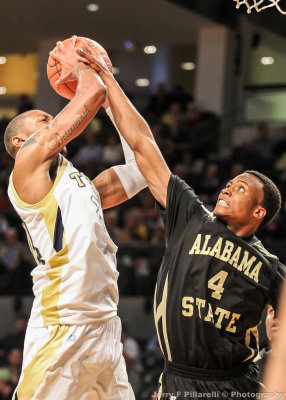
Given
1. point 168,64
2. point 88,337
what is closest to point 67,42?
point 88,337

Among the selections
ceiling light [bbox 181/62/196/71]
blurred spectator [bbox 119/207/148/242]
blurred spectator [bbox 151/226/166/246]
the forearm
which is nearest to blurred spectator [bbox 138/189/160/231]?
blurred spectator [bbox 119/207/148/242]

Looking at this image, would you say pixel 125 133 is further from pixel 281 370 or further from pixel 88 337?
pixel 281 370

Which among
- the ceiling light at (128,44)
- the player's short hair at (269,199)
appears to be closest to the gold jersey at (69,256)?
the player's short hair at (269,199)

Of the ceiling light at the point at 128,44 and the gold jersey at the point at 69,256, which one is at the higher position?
the ceiling light at the point at 128,44

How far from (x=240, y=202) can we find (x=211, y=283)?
0.43 m

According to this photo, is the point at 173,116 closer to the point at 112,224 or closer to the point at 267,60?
the point at 267,60

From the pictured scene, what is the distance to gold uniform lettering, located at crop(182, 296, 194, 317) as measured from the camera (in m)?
3.42

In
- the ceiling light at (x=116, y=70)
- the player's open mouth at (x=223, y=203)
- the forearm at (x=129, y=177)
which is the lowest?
the player's open mouth at (x=223, y=203)

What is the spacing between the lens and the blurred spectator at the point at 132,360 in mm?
7657

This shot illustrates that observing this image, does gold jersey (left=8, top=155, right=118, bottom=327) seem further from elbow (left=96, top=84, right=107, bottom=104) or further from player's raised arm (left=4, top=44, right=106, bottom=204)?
elbow (left=96, top=84, right=107, bottom=104)

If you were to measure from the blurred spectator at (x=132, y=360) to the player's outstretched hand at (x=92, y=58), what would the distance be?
4.58 meters

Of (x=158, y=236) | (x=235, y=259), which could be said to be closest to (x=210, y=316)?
(x=235, y=259)

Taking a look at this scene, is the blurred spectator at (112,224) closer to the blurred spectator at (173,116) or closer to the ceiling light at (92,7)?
the blurred spectator at (173,116)

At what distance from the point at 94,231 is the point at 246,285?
0.80 metres
